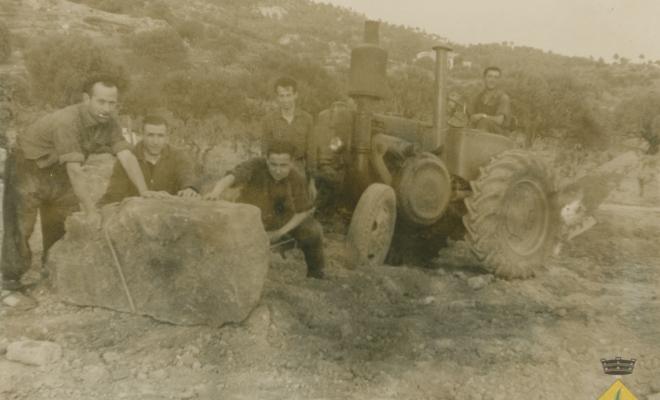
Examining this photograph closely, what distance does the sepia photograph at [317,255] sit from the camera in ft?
12.2

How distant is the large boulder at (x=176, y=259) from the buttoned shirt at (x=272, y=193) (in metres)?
0.81

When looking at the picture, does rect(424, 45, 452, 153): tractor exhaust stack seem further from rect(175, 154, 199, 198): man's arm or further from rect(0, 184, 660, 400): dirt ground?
rect(175, 154, 199, 198): man's arm

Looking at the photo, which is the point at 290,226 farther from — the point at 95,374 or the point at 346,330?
the point at 95,374

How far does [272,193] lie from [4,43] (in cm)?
534

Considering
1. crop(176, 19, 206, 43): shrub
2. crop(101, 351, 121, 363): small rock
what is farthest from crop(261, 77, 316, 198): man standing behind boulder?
crop(176, 19, 206, 43): shrub

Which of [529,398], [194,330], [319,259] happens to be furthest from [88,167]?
[529,398]

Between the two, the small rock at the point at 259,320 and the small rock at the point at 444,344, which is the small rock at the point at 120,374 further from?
the small rock at the point at 444,344

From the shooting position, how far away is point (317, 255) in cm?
523

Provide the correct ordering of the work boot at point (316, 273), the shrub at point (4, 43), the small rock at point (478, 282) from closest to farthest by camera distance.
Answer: the work boot at point (316, 273) → the small rock at point (478, 282) → the shrub at point (4, 43)

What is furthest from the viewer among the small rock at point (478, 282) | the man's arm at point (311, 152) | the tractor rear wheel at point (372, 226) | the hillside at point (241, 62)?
the hillside at point (241, 62)

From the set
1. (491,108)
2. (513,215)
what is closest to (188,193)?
(513,215)

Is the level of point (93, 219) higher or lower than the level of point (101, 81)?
lower

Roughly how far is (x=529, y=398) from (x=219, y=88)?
27.6 ft

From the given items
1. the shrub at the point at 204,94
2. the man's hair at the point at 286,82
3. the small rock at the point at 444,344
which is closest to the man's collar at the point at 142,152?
the man's hair at the point at 286,82
